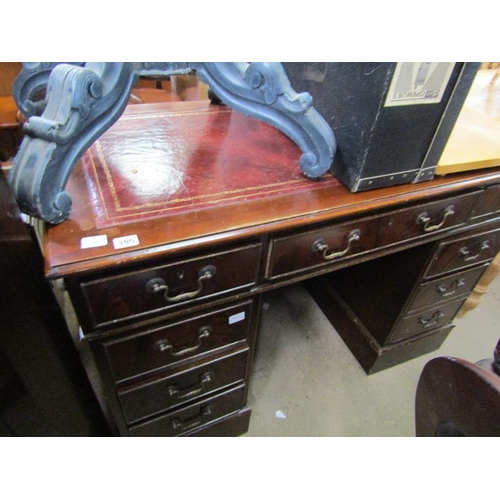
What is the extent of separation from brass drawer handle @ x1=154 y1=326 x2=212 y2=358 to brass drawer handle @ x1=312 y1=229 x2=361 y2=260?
0.28 meters

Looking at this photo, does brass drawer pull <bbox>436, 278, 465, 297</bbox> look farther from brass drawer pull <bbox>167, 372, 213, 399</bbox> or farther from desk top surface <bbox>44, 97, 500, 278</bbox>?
brass drawer pull <bbox>167, 372, 213, 399</bbox>

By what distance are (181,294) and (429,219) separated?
1.91ft

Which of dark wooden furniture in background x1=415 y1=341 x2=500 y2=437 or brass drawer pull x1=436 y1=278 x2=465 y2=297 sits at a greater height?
dark wooden furniture in background x1=415 y1=341 x2=500 y2=437

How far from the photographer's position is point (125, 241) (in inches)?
18.9

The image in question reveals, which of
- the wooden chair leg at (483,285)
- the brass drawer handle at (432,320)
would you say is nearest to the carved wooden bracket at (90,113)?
the brass drawer handle at (432,320)

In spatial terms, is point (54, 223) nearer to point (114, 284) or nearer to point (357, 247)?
point (114, 284)

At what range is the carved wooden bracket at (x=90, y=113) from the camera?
450mm

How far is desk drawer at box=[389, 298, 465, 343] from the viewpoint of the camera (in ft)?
3.69

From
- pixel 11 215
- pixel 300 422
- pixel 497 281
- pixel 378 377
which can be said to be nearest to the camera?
pixel 11 215

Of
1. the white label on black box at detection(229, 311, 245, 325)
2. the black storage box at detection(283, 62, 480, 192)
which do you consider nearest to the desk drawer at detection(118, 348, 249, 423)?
the white label on black box at detection(229, 311, 245, 325)

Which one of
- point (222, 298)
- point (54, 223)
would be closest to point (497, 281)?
point (222, 298)

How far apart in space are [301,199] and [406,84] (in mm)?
262

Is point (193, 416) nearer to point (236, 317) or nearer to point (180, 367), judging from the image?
point (180, 367)

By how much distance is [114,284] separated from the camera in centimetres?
50
